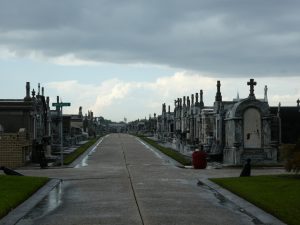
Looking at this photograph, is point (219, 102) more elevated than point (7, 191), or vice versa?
point (219, 102)

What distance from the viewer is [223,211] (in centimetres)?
1309

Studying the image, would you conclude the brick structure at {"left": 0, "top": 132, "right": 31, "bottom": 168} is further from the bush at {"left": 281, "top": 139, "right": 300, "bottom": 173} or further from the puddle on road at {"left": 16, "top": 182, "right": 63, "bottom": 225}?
the bush at {"left": 281, "top": 139, "right": 300, "bottom": 173}

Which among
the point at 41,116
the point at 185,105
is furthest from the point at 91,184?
the point at 185,105

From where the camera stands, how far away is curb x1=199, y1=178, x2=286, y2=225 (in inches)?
460

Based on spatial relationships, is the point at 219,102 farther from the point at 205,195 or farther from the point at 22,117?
the point at 205,195

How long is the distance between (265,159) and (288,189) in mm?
14840

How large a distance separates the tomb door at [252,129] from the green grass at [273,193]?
10993mm

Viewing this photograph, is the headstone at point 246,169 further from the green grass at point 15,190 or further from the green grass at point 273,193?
the green grass at point 15,190

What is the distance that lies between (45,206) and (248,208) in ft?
16.0

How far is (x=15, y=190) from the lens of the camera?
645 inches

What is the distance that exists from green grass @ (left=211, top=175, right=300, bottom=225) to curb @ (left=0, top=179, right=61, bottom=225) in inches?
213

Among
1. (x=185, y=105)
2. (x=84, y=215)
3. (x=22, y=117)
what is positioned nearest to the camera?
(x=84, y=215)

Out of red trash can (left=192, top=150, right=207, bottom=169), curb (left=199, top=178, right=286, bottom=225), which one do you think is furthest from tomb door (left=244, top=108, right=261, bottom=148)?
curb (left=199, top=178, right=286, bottom=225)

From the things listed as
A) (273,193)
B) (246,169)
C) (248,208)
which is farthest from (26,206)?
(246,169)
